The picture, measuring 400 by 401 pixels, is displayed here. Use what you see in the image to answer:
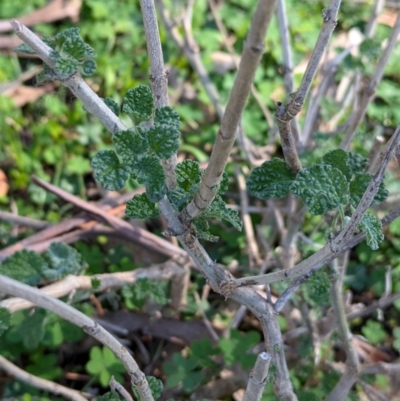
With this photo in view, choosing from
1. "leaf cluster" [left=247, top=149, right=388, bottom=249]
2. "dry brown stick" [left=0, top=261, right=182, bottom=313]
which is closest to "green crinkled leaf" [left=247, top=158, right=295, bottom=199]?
"leaf cluster" [left=247, top=149, right=388, bottom=249]

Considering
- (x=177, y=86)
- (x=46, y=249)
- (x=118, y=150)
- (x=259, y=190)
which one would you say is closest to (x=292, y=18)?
(x=177, y=86)

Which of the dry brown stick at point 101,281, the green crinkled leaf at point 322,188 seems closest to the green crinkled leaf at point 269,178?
the green crinkled leaf at point 322,188

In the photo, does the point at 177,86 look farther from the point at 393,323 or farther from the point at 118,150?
the point at 118,150

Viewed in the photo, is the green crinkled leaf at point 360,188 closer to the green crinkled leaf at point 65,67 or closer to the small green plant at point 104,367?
the green crinkled leaf at point 65,67

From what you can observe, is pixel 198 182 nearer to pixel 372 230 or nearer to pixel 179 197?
pixel 179 197

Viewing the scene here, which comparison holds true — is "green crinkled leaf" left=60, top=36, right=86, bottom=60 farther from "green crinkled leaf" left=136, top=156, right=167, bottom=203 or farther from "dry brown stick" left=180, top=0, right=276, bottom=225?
"dry brown stick" left=180, top=0, right=276, bottom=225

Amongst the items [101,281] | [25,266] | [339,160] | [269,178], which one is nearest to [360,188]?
[339,160]
